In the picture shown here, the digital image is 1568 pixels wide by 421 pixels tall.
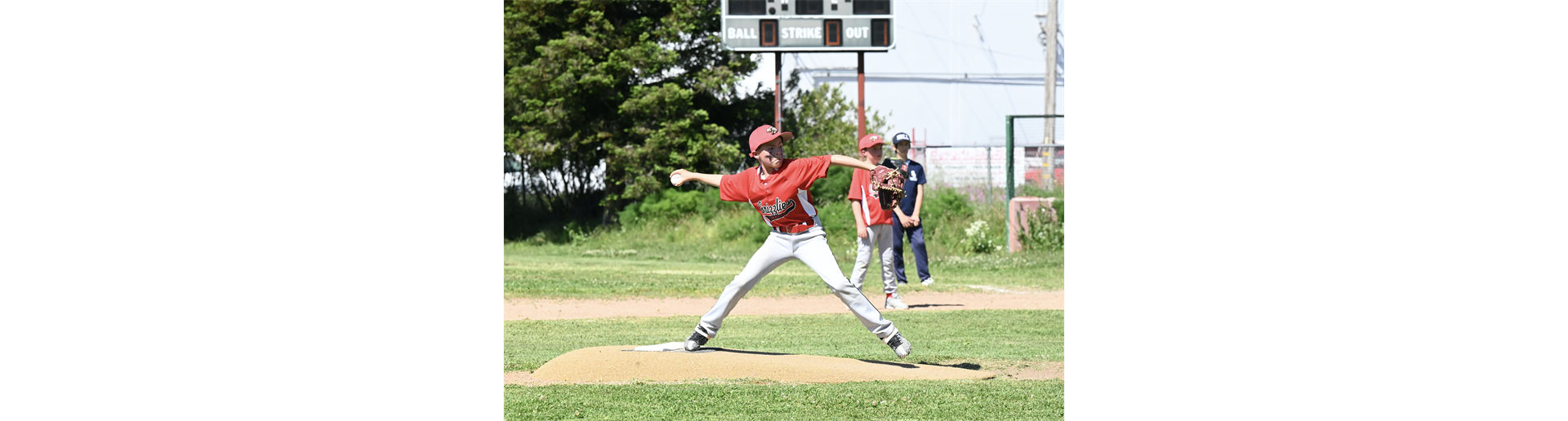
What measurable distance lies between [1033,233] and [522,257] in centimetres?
933

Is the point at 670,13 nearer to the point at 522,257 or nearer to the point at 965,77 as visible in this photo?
the point at 522,257

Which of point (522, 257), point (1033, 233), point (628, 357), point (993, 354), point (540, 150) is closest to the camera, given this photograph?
point (628, 357)

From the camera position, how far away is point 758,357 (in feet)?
26.0

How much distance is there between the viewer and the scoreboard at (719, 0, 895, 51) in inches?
799

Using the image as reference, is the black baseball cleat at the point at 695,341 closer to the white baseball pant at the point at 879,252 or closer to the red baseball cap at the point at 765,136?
the red baseball cap at the point at 765,136

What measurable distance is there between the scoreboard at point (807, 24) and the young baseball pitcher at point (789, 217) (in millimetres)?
12373

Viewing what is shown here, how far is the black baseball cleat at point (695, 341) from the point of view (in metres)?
8.33

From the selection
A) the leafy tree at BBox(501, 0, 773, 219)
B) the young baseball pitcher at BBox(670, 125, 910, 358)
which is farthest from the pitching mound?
the leafy tree at BBox(501, 0, 773, 219)

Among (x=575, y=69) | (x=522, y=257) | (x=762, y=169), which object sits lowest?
(x=522, y=257)

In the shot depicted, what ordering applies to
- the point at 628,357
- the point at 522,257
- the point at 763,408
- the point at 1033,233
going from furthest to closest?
the point at 522,257, the point at 1033,233, the point at 628,357, the point at 763,408

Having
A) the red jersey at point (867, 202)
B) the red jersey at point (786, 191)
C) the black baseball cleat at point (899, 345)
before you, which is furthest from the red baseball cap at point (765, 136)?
the red jersey at point (867, 202)

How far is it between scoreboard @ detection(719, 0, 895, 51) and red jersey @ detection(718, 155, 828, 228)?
40.5 ft

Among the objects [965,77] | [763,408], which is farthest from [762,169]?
[965,77]

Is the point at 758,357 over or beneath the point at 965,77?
beneath
